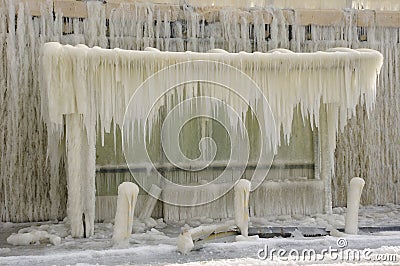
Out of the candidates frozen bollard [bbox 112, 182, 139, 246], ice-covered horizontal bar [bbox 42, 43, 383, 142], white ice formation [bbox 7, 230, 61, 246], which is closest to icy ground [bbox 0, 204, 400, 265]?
white ice formation [bbox 7, 230, 61, 246]

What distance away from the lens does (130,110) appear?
8.16 metres

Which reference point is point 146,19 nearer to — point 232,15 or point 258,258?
point 232,15

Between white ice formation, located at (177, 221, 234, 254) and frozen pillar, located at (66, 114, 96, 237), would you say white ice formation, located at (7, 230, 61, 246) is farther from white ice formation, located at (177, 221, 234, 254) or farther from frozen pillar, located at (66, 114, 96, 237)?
white ice formation, located at (177, 221, 234, 254)

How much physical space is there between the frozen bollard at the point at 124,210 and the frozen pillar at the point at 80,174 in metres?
1.16

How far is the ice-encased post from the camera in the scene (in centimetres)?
747

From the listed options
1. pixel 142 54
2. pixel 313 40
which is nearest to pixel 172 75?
pixel 142 54

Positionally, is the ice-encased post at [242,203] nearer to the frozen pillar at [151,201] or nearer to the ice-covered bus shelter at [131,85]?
the ice-covered bus shelter at [131,85]

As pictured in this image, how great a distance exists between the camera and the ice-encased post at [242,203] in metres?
7.47

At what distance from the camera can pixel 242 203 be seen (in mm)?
7516

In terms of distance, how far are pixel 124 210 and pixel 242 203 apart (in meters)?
1.62

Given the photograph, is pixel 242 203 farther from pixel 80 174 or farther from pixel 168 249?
pixel 80 174

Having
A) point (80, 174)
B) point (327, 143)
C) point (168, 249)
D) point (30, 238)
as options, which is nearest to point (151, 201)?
point (80, 174)

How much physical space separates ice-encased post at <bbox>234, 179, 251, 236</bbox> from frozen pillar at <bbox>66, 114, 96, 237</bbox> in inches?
91.3

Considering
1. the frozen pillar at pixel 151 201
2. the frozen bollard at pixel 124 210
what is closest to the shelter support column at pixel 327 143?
the frozen pillar at pixel 151 201
